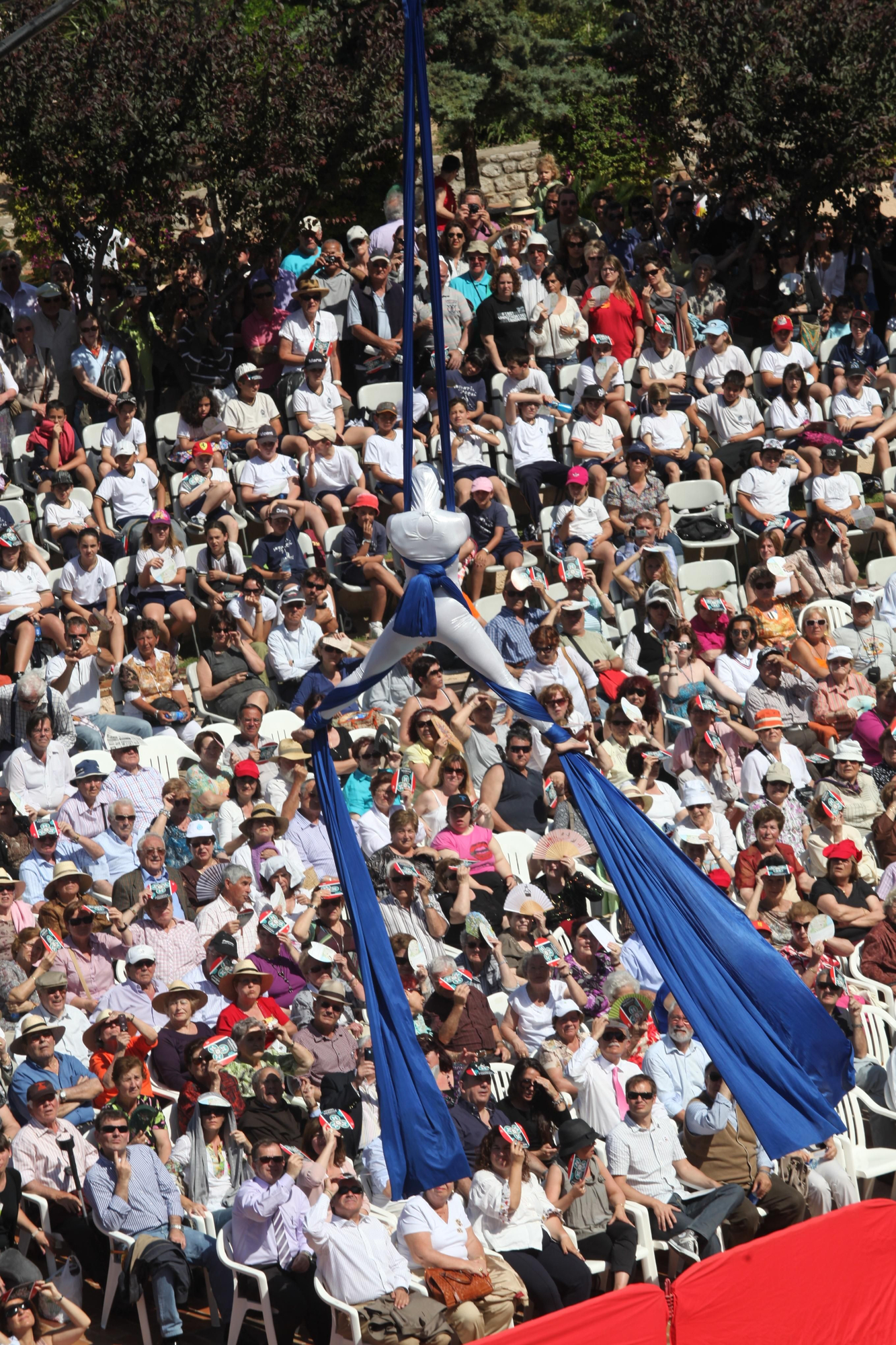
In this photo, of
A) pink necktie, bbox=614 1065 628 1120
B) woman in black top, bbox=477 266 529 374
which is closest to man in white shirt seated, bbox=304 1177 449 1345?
pink necktie, bbox=614 1065 628 1120

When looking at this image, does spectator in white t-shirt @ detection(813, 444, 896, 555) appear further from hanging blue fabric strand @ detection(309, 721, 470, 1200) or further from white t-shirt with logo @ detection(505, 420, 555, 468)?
hanging blue fabric strand @ detection(309, 721, 470, 1200)

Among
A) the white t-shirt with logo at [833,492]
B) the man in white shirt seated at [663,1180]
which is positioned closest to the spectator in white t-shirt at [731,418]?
the white t-shirt with logo at [833,492]

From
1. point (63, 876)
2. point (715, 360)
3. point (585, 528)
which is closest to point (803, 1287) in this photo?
point (63, 876)

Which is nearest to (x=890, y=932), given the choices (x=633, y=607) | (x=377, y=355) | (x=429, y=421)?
(x=633, y=607)

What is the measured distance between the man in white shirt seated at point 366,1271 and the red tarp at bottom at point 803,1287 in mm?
985

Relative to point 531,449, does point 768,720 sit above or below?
below

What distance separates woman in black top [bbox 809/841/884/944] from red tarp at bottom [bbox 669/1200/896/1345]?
246 cm

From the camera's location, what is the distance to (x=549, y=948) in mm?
9008

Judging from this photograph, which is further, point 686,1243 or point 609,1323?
point 686,1243

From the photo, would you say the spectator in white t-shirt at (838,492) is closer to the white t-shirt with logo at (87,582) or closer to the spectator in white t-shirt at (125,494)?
the spectator in white t-shirt at (125,494)

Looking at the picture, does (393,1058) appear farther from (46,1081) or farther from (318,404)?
(318,404)

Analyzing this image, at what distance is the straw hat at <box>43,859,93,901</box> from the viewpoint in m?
9.21

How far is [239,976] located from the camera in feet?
28.2

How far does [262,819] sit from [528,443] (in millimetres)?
4165
